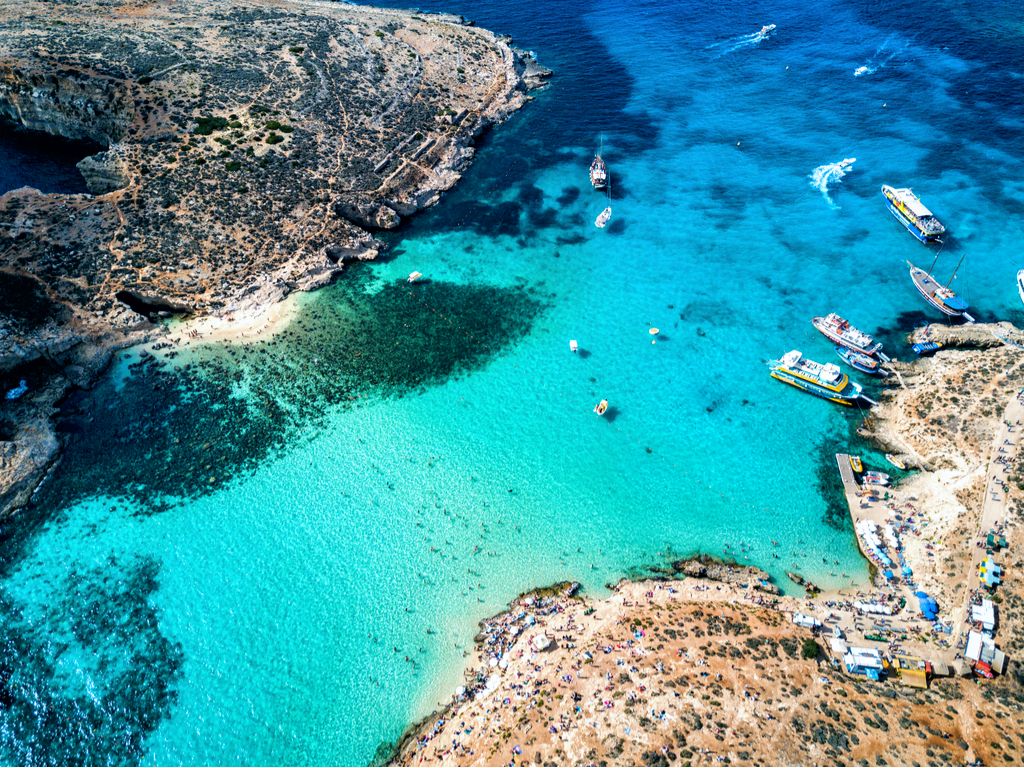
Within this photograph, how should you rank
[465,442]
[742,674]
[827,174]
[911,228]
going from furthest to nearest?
[827,174] < [911,228] < [465,442] < [742,674]

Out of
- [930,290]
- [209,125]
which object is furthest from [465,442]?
[209,125]

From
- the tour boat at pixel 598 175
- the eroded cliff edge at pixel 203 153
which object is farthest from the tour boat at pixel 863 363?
the eroded cliff edge at pixel 203 153

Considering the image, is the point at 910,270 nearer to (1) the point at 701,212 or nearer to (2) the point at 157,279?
(1) the point at 701,212

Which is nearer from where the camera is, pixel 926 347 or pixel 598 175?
pixel 926 347

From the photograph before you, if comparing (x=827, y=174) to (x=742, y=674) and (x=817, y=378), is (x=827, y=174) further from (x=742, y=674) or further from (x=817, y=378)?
(x=742, y=674)

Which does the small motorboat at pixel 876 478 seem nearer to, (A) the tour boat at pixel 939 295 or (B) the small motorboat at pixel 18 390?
(A) the tour boat at pixel 939 295

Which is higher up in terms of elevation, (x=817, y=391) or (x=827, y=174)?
(x=827, y=174)
